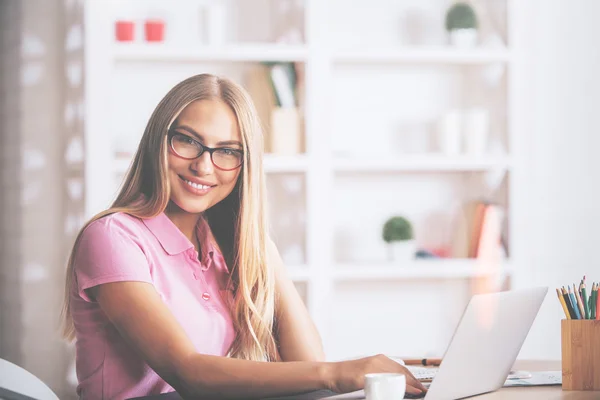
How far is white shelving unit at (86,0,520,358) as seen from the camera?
2.95m

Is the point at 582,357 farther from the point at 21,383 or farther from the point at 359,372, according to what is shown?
the point at 21,383

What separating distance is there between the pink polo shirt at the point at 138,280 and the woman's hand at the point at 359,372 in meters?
0.38

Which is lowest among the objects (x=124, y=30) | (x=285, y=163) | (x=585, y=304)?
(x=585, y=304)

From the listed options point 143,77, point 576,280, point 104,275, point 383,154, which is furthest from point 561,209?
point 104,275

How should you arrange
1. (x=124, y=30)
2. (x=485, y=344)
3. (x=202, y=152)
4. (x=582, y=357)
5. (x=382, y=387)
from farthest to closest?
(x=124, y=30)
(x=202, y=152)
(x=582, y=357)
(x=485, y=344)
(x=382, y=387)

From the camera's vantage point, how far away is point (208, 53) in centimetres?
303

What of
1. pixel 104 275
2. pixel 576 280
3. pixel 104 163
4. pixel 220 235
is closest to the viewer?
pixel 104 275

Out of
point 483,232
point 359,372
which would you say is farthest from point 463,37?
point 359,372

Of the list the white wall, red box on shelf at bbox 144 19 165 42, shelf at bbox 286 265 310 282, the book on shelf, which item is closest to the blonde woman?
shelf at bbox 286 265 310 282

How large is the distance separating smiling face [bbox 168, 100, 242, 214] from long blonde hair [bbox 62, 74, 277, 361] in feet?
0.06

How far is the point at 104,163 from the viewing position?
9.66 ft

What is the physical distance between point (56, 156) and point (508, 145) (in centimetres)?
180

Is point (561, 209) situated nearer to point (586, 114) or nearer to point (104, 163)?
point (586, 114)

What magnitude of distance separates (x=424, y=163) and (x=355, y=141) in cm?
34
